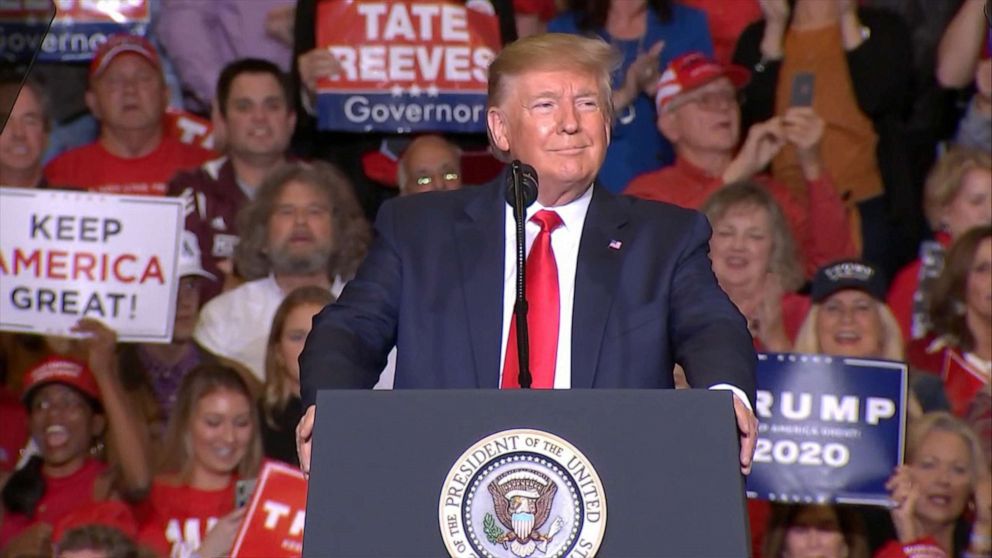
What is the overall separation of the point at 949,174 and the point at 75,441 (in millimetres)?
2986

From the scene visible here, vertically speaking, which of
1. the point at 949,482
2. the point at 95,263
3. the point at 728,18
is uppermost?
the point at 728,18

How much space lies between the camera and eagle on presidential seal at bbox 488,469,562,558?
225cm

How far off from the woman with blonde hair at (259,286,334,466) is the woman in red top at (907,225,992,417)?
6.41 feet

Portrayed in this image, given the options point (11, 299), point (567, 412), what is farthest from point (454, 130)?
point (567, 412)

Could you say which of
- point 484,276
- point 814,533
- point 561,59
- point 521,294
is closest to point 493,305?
point 484,276

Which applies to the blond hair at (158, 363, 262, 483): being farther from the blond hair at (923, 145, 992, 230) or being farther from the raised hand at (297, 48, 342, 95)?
the blond hair at (923, 145, 992, 230)

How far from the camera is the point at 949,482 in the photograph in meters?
5.38

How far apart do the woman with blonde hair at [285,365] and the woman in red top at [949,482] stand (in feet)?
6.05

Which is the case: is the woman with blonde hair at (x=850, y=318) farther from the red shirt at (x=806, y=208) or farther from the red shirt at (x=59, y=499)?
the red shirt at (x=59, y=499)

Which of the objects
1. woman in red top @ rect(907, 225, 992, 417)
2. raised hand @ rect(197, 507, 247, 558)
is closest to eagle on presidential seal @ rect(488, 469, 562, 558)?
raised hand @ rect(197, 507, 247, 558)

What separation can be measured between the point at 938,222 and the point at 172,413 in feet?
8.60

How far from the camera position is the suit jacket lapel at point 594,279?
9.35ft

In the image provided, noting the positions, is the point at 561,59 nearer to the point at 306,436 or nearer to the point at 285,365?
the point at 306,436

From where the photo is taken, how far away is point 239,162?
6078 mm
